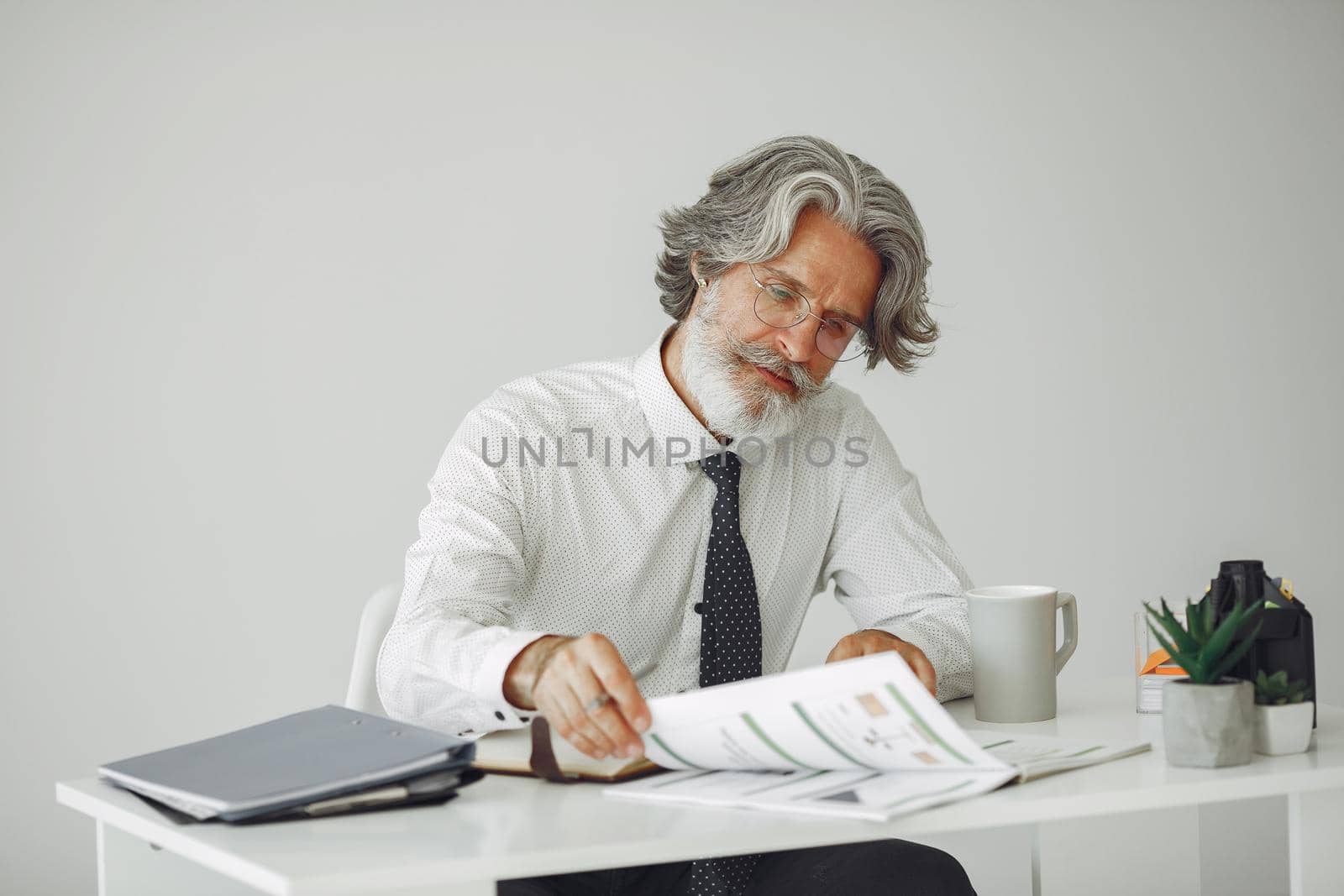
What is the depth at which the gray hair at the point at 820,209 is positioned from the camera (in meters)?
1.79

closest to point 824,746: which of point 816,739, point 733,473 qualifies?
point 816,739

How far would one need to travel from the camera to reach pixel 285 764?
3.59 ft

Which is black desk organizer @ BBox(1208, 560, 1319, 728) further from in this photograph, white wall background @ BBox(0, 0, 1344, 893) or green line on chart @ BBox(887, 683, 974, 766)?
white wall background @ BBox(0, 0, 1344, 893)

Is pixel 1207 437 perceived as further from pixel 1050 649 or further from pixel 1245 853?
pixel 1050 649

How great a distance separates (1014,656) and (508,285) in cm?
179

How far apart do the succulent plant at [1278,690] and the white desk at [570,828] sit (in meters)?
0.05

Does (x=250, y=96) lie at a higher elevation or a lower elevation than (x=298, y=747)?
higher

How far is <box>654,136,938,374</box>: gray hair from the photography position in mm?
1791

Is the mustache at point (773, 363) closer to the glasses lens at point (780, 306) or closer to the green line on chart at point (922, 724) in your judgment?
the glasses lens at point (780, 306)

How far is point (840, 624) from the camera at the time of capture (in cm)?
308

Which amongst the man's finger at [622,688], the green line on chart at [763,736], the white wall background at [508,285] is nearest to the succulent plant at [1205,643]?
the green line on chart at [763,736]

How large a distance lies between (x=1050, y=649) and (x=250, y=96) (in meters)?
2.10

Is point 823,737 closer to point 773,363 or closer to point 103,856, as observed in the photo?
point 103,856

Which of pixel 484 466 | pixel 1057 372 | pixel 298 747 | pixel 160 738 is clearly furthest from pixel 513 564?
pixel 1057 372
